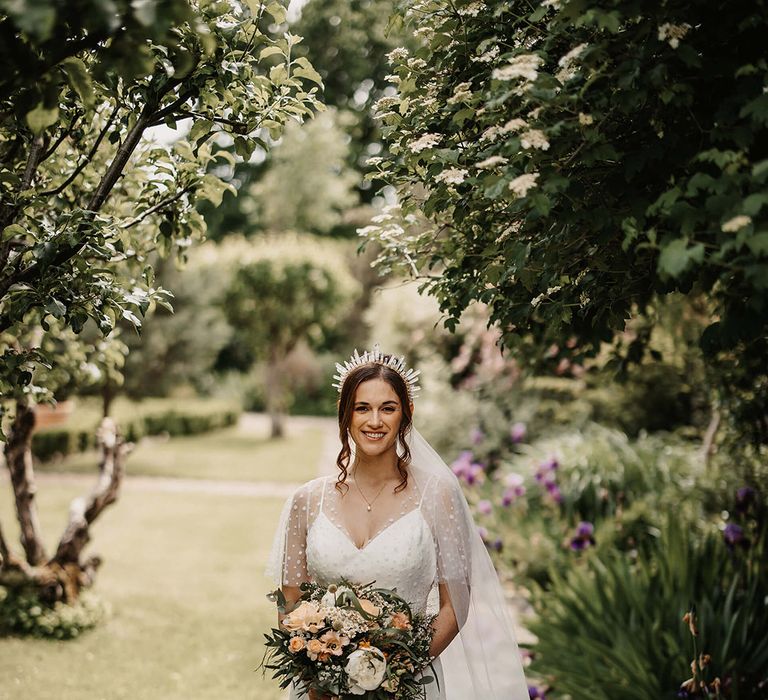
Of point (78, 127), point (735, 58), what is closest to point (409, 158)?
point (735, 58)

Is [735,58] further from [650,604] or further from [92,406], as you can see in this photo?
[92,406]

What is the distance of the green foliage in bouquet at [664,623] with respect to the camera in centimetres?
407

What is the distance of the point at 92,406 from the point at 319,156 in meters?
16.6

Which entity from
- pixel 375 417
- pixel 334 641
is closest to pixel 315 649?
pixel 334 641

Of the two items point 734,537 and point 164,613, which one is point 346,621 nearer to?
point 734,537

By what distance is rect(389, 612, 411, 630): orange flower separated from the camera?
2.70 metres

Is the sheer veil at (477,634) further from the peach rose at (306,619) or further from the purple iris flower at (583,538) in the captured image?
the purple iris flower at (583,538)

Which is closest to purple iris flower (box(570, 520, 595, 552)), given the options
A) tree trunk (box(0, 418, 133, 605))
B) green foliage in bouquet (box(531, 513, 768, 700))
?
green foliage in bouquet (box(531, 513, 768, 700))

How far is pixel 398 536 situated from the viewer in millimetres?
3035

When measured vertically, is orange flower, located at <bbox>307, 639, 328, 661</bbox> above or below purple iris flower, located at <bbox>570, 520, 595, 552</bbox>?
above

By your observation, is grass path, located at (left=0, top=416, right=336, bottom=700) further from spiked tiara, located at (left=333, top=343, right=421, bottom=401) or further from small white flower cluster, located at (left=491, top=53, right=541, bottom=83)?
small white flower cluster, located at (left=491, top=53, right=541, bottom=83)

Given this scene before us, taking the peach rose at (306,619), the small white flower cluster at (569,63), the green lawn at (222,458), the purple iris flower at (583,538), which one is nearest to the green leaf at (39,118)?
the small white flower cluster at (569,63)

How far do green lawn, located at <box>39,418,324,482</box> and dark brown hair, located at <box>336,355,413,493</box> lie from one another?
37.3 ft

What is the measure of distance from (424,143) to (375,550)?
1.58 m
